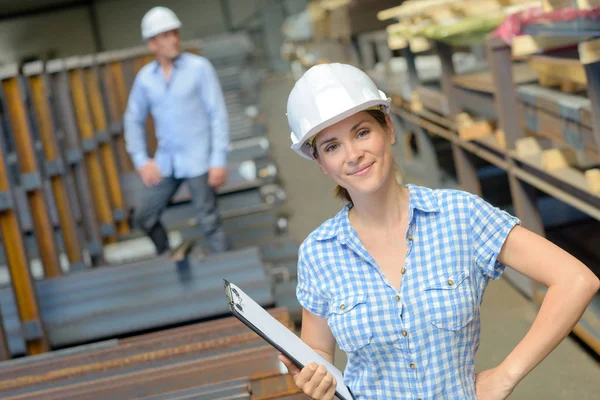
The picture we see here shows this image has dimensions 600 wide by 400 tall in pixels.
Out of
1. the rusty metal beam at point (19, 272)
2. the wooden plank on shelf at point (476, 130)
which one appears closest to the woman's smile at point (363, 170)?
the rusty metal beam at point (19, 272)

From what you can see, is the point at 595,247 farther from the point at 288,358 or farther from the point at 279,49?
the point at 279,49

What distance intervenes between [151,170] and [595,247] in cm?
325

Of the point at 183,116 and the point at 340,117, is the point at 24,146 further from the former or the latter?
the point at 340,117

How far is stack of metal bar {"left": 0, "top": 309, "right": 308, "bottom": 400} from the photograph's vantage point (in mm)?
3311

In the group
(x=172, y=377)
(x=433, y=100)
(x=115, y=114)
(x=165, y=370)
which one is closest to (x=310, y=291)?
(x=172, y=377)

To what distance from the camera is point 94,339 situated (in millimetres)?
5539

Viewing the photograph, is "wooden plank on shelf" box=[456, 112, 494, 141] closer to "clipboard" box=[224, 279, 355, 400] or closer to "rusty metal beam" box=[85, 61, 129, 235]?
"rusty metal beam" box=[85, 61, 129, 235]

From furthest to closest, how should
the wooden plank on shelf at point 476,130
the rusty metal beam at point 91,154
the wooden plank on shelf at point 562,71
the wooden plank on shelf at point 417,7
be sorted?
1. the rusty metal beam at point 91,154
2. the wooden plank on shelf at point 417,7
3. the wooden plank on shelf at point 476,130
4. the wooden plank on shelf at point 562,71

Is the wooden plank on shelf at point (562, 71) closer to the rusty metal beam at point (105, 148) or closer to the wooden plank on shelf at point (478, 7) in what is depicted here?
the wooden plank on shelf at point (478, 7)

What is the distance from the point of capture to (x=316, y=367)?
1901mm

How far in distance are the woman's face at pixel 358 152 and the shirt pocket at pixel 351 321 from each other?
0.85 ft

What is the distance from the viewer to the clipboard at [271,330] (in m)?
1.72

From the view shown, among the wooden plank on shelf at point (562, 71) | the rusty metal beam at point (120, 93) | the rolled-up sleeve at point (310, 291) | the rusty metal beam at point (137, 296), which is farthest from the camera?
the rusty metal beam at point (120, 93)

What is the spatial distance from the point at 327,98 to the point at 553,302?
2.22ft
